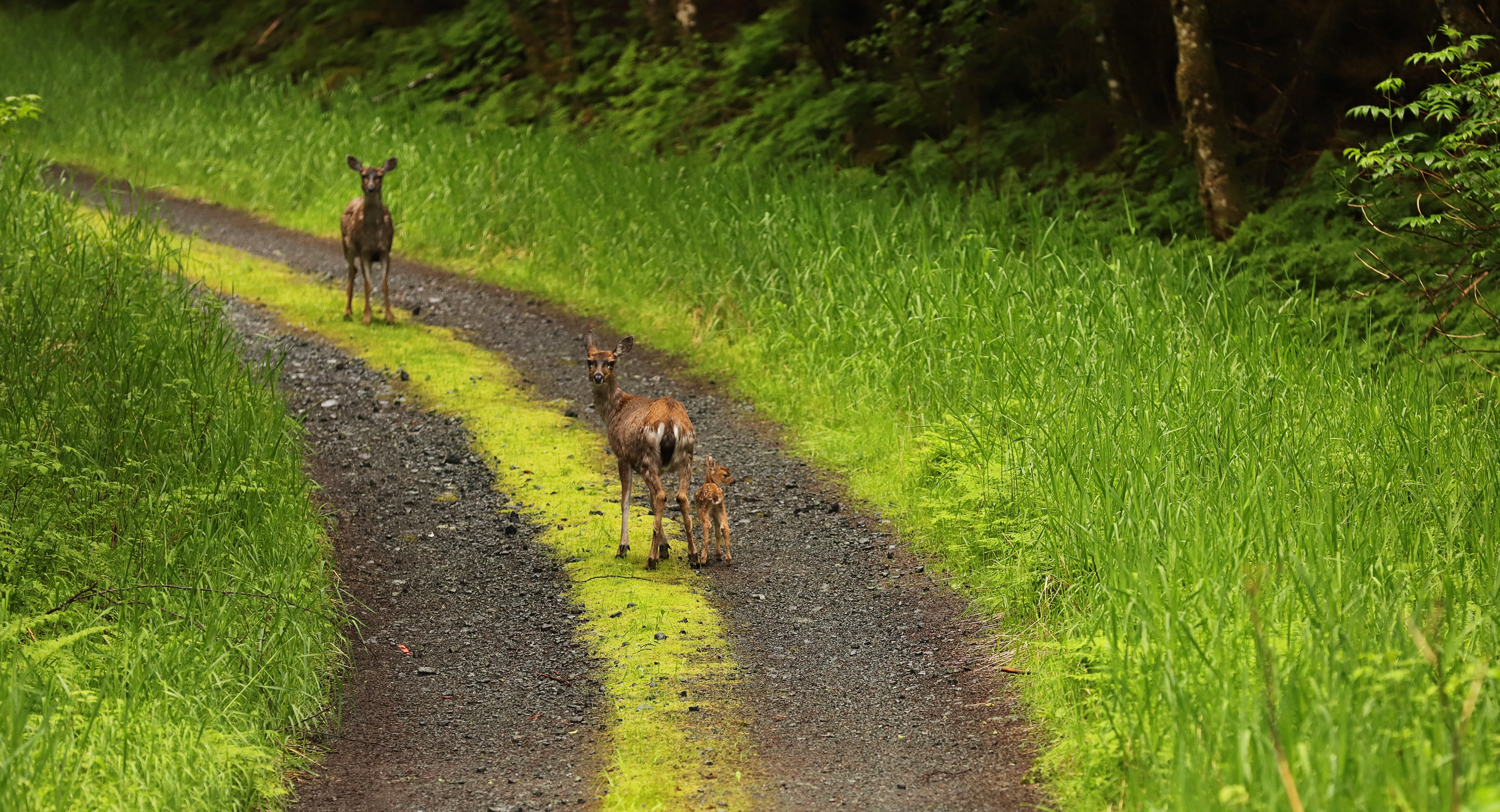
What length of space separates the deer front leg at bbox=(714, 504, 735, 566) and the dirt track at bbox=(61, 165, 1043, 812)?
0.39 feet

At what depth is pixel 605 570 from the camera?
817 centimetres

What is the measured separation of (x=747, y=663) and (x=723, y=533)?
153 centimetres

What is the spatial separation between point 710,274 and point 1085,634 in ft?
26.1

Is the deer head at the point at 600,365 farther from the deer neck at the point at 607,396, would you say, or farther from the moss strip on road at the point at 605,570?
the moss strip on road at the point at 605,570

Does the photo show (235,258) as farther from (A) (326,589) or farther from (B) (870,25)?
(A) (326,589)

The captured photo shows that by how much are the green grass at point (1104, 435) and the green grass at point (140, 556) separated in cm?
353

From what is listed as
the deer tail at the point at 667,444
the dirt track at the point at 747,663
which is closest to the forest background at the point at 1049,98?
the dirt track at the point at 747,663

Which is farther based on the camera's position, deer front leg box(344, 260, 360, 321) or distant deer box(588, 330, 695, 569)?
deer front leg box(344, 260, 360, 321)

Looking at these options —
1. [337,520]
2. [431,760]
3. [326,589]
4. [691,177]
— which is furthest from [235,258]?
[431,760]

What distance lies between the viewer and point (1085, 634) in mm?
6152

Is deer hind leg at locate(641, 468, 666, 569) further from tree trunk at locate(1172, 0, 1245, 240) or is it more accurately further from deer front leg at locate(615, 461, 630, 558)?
tree trunk at locate(1172, 0, 1245, 240)

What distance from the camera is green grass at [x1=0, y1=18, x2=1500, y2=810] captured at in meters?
4.66

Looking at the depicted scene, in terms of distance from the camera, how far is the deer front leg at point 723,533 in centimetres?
825

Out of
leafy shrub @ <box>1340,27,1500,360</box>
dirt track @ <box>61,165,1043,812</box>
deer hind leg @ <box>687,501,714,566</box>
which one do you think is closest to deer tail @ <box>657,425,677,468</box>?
deer hind leg @ <box>687,501,714,566</box>
